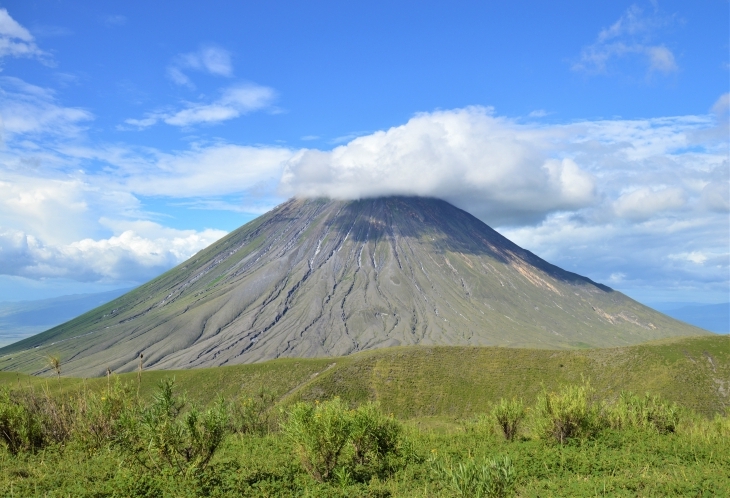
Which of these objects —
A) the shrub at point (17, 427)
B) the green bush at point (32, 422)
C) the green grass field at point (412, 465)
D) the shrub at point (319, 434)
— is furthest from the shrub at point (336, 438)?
the shrub at point (17, 427)

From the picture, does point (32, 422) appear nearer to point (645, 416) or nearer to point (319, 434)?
point (319, 434)

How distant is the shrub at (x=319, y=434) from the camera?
69.8 ft

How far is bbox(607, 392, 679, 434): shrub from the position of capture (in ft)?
114

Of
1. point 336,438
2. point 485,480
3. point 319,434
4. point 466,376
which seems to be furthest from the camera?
point 466,376

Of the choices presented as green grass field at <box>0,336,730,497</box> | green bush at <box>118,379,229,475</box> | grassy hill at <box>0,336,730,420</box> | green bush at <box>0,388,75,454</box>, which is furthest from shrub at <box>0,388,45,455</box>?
grassy hill at <box>0,336,730,420</box>

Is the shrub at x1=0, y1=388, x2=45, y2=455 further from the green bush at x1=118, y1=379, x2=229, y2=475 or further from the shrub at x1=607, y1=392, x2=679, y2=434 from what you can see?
the shrub at x1=607, y1=392, x2=679, y2=434

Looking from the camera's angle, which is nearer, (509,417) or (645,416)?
(509,417)

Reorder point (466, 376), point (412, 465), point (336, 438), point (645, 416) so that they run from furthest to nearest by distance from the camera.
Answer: point (466, 376) → point (645, 416) → point (412, 465) → point (336, 438)

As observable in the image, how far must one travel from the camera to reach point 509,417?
110 ft

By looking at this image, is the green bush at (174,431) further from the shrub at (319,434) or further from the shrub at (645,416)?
the shrub at (645,416)

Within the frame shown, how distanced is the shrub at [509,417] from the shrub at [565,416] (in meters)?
1.27

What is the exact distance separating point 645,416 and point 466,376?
42263mm

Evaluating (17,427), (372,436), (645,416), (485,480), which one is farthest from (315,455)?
(645,416)

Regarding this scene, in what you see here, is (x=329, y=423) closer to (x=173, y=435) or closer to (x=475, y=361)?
(x=173, y=435)
